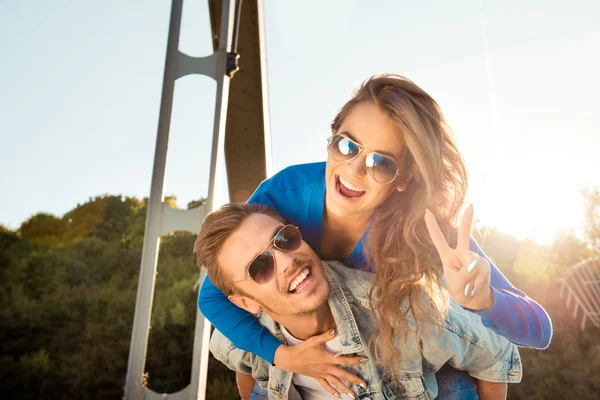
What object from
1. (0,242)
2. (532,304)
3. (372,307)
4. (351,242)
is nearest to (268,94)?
(351,242)

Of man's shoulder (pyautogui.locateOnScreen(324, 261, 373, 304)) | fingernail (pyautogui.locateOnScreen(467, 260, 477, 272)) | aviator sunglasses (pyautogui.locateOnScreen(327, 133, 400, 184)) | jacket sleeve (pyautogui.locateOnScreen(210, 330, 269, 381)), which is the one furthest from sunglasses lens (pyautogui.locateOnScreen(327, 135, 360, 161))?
jacket sleeve (pyautogui.locateOnScreen(210, 330, 269, 381))

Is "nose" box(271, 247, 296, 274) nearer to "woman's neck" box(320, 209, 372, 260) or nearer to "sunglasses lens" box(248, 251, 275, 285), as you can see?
"sunglasses lens" box(248, 251, 275, 285)

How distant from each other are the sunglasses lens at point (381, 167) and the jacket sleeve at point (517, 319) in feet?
1.47

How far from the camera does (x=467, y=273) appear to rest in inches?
38.8

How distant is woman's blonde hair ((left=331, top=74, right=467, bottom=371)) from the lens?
1.31m

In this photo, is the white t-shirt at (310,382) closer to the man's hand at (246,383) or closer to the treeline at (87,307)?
the man's hand at (246,383)

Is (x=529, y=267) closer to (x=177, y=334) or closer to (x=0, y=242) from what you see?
(x=177, y=334)

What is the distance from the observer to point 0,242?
188 inches

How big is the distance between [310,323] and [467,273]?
0.64 metres

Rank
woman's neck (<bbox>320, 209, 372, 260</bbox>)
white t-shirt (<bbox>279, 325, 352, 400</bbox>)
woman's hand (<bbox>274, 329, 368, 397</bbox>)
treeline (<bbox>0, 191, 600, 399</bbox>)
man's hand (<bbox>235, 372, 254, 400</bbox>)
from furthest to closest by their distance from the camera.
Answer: treeline (<bbox>0, 191, 600, 399</bbox>)
man's hand (<bbox>235, 372, 254, 400</bbox>)
woman's neck (<bbox>320, 209, 372, 260</bbox>)
white t-shirt (<bbox>279, 325, 352, 400</bbox>)
woman's hand (<bbox>274, 329, 368, 397</bbox>)

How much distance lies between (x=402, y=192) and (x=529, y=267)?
3155 millimetres

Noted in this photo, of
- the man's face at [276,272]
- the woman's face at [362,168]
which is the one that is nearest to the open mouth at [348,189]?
the woman's face at [362,168]

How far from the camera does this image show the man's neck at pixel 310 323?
4.69ft

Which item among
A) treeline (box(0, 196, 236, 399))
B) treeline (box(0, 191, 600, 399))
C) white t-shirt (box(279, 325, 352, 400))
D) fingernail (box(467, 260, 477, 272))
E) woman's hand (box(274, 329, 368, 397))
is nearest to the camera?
fingernail (box(467, 260, 477, 272))
